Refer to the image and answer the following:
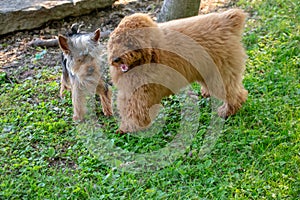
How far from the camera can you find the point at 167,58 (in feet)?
13.5

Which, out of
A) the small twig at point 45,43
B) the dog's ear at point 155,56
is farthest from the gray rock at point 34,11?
the dog's ear at point 155,56

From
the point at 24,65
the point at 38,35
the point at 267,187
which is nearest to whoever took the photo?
the point at 267,187

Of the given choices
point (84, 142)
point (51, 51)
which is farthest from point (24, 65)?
point (84, 142)

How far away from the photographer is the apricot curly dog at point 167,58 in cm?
401

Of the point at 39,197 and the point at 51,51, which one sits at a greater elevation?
the point at 51,51

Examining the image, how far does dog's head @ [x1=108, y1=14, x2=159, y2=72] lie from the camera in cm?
395

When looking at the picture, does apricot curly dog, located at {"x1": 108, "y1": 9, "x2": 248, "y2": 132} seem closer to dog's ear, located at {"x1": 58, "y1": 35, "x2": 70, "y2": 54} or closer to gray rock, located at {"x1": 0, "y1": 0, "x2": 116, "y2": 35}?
dog's ear, located at {"x1": 58, "y1": 35, "x2": 70, "y2": 54}

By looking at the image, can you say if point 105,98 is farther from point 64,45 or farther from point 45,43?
point 45,43

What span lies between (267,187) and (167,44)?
65.8 inches

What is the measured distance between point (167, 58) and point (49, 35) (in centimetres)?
322

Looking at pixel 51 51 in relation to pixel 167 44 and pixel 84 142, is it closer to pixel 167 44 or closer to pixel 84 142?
pixel 84 142

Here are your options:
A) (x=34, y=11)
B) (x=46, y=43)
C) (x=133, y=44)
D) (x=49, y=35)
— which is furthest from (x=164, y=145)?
(x=34, y=11)

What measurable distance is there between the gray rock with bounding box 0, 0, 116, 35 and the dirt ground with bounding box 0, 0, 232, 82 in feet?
0.36

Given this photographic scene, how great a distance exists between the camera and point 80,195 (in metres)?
3.83
